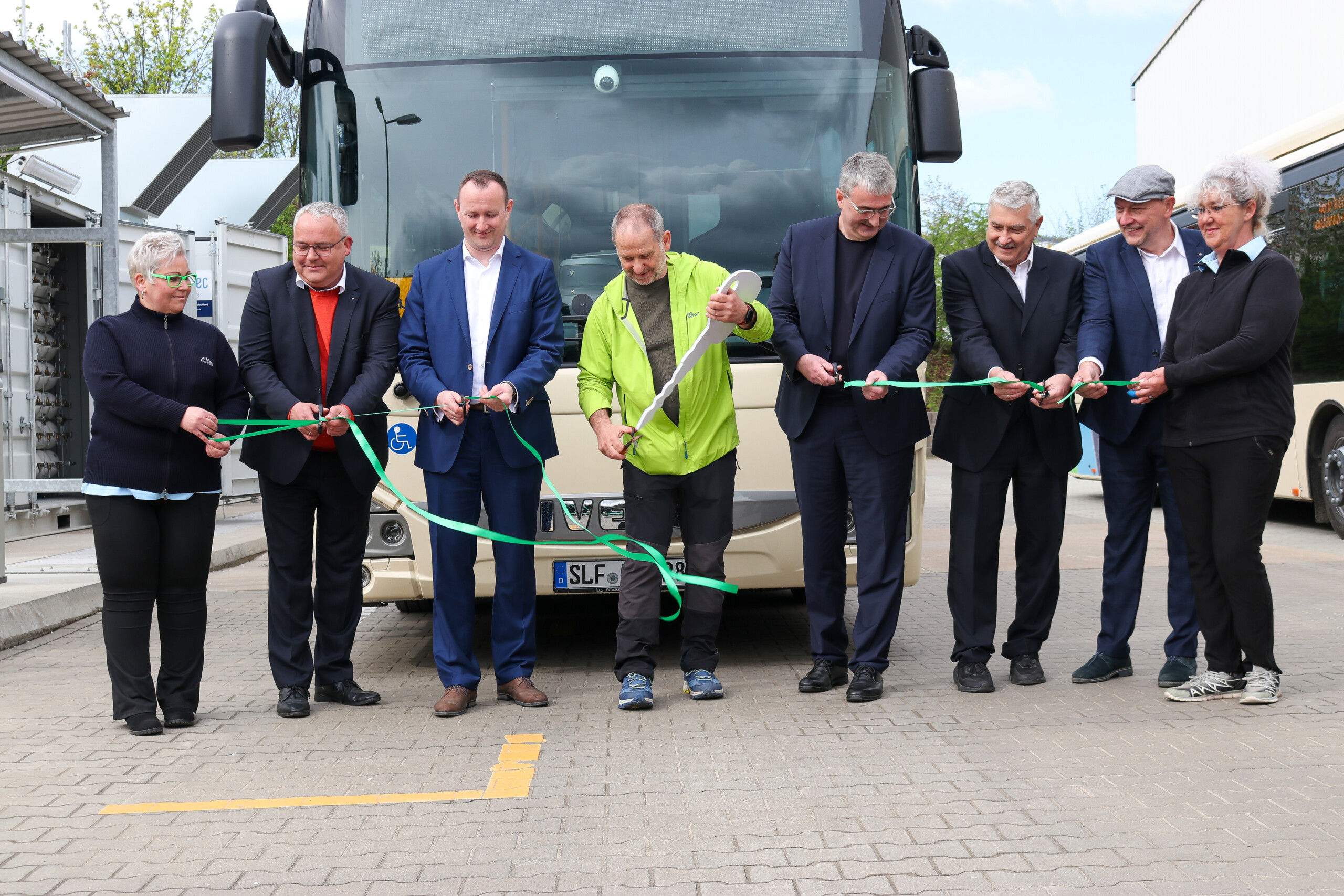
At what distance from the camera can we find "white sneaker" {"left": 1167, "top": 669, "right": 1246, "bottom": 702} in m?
5.17

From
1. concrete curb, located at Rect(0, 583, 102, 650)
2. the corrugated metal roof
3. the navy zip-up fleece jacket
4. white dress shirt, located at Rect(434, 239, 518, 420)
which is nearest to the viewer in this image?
the navy zip-up fleece jacket

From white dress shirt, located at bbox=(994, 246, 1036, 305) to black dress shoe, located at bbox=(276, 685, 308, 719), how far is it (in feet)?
11.1

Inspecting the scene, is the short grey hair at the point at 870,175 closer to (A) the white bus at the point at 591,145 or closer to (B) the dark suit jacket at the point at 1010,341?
(B) the dark suit jacket at the point at 1010,341

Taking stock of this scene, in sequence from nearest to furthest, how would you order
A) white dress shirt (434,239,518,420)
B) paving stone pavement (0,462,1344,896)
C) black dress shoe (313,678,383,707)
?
paving stone pavement (0,462,1344,896) → white dress shirt (434,239,518,420) → black dress shoe (313,678,383,707)

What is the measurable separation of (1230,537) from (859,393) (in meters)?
1.54

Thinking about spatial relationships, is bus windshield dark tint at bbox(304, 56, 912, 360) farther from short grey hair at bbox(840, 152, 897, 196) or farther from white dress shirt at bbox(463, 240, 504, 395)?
short grey hair at bbox(840, 152, 897, 196)

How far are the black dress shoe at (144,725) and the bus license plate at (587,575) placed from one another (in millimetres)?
1752

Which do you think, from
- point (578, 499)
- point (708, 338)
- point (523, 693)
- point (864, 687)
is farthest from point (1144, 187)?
point (523, 693)

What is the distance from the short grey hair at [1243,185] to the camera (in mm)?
5086

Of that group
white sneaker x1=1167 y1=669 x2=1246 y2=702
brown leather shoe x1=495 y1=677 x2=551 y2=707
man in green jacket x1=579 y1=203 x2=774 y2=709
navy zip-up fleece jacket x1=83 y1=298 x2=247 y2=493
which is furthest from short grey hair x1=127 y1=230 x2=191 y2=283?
white sneaker x1=1167 y1=669 x2=1246 y2=702

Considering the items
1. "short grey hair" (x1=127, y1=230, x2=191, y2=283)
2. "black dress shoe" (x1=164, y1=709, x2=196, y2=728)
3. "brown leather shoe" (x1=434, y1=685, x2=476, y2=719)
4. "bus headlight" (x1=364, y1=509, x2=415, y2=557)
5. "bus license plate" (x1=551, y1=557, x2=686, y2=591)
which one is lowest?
"black dress shoe" (x1=164, y1=709, x2=196, y2=728)

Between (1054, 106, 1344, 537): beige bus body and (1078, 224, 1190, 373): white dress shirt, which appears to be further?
(1054, 106, 1344, 537): beige bus body

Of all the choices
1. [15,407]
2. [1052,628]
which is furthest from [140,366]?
[15,407]

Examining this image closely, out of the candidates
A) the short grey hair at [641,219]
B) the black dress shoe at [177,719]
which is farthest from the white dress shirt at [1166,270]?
the black dress shoe at [177,719]
